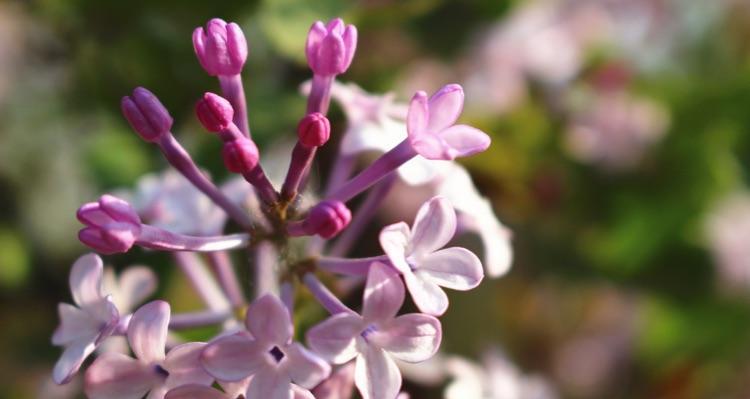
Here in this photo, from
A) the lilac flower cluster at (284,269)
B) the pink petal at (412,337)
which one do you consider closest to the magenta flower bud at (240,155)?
the lilac flower cluster at (284,269)

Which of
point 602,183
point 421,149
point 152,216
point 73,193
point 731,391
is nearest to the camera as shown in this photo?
point 421,149

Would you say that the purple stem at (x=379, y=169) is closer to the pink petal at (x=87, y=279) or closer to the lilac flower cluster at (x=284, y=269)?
the lilac flower cluster at (x=284, y=269)

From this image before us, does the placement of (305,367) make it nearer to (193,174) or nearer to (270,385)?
(270,385)

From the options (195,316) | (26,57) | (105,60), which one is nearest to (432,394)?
(195,316)

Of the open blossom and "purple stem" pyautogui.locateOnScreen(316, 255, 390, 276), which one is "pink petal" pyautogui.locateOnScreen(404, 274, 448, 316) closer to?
"purple stem" pyautogui.locateOnScreen(316, 255, 390, 276)

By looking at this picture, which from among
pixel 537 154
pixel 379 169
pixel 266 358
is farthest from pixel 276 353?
pixel 537 154

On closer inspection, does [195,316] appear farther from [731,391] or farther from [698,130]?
[731,391]

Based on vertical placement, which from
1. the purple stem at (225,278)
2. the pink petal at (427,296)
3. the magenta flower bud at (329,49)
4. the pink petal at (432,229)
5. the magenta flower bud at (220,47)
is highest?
the magenta flower bud at (329,49)
